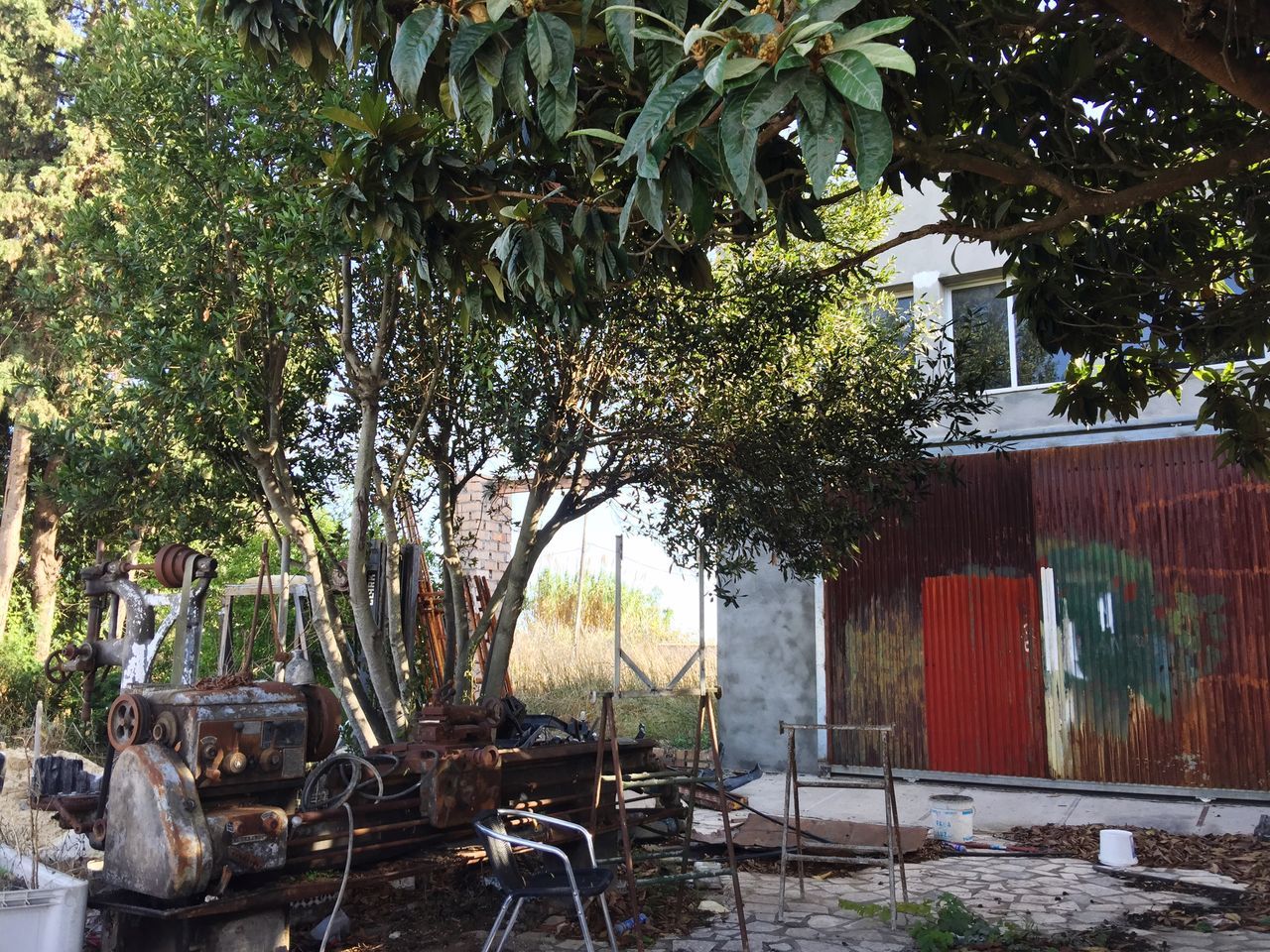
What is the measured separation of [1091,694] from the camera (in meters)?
10.9

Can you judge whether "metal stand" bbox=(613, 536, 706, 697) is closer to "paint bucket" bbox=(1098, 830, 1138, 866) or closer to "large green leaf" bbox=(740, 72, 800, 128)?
"paint bucket" bbox=(1098, 830, 1138, 866)

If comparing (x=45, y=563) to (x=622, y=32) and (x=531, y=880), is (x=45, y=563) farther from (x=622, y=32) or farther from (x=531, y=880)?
(x=622, y=32)

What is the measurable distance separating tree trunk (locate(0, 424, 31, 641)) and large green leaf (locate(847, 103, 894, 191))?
16.4 meters

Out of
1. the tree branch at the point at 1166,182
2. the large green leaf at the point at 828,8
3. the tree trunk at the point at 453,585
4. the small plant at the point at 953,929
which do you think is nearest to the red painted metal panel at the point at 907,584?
the tree trunk at the point at 453,585

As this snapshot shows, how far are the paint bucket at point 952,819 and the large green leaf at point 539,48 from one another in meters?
7.88

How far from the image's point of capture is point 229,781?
509cm

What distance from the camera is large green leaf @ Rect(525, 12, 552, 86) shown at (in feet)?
10.1

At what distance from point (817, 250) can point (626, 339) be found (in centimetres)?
251

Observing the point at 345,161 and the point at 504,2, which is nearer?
the point at 504,2

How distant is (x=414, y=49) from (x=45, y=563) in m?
16.6

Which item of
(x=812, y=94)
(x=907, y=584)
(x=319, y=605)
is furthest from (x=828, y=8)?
(x=907, y=584)

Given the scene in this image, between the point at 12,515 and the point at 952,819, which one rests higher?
the point at 12,515

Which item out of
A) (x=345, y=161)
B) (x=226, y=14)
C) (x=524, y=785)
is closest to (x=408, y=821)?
(x=524, y=785)

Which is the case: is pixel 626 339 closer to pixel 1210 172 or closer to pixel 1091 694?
pixel 1210 172
